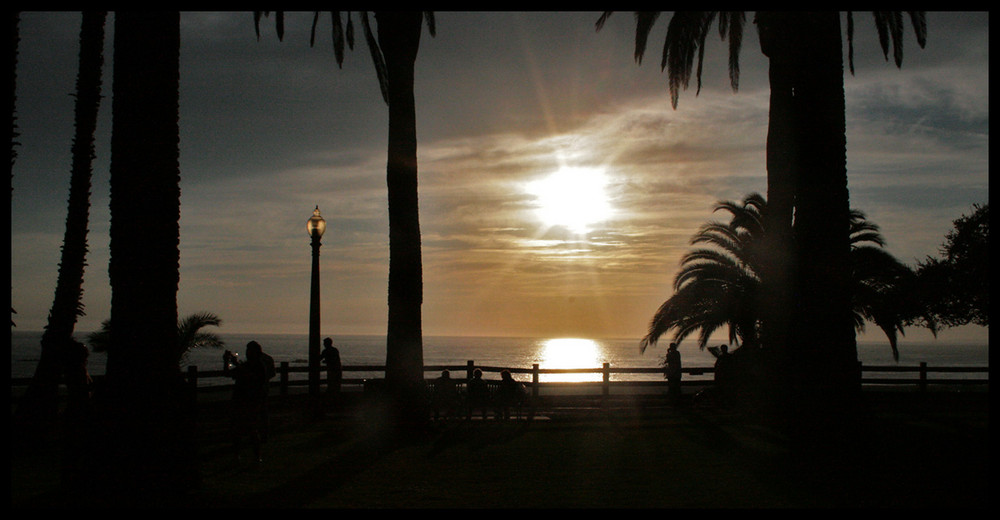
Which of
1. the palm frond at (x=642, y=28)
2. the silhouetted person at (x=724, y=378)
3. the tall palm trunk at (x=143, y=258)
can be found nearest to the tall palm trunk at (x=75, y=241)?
the tall palm trunk at (x=143, y=258)

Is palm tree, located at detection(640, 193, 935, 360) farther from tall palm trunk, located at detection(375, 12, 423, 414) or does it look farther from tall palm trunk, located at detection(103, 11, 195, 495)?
tall palm trunk, located at detection(103, 11, 195, 495)

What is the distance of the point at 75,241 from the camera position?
53.7 feet

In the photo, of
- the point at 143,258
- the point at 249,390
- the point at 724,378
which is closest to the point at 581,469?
the point at 249,390

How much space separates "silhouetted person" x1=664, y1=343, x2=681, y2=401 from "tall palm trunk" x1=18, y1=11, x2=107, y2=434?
13.6 metres

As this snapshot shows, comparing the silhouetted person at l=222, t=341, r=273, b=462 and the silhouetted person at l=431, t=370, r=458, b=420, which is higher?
the silhouetted person at l=222, t=341, r=273, b=462

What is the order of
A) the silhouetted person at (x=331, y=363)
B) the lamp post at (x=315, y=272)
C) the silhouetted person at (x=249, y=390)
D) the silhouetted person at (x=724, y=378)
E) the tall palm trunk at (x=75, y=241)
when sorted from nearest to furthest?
the silhouetted person at (x=249, y=390) < the tall palm trunk at (x=75, y=241) < the lamp post at (x=315, y=272) < the silhouetted person at (x=331, y=363) < the silhouetted person at (x=724, y=378)

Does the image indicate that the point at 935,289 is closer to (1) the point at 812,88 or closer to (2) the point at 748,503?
(1) the point at 812,88

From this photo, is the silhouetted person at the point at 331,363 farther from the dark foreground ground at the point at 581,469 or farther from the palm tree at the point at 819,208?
the palm tree at the point at 819,208

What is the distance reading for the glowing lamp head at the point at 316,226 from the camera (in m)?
17.1

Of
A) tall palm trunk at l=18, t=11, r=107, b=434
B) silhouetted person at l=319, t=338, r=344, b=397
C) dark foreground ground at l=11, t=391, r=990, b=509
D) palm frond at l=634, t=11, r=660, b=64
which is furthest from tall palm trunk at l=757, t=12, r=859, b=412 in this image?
tall palm trunk at l=18, t=11, r=107, b=434

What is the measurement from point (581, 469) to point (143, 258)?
19.6 ft

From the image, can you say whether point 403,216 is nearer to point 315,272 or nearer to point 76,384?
point 315,272

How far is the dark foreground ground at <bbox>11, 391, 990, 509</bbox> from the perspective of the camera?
8656 millimetres

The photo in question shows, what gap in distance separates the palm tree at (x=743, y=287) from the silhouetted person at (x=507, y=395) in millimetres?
8500
